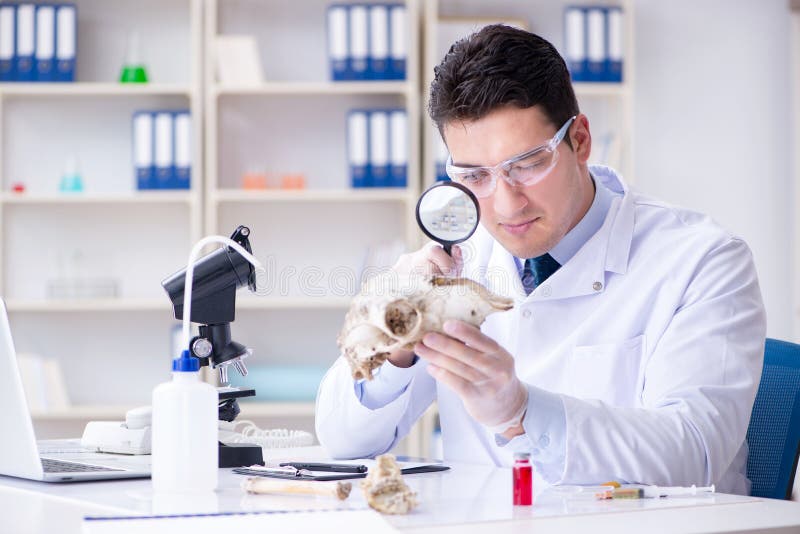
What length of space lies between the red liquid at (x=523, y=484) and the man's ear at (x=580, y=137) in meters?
0.69

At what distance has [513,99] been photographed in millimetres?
1555

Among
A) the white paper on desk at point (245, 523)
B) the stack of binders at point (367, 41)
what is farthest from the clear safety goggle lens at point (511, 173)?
the stack of binders at point (367, 41)

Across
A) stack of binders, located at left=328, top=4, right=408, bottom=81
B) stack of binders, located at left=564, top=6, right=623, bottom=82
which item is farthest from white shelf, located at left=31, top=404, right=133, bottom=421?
stack of binders, located at left=564, top=6, right=623, bottom=82

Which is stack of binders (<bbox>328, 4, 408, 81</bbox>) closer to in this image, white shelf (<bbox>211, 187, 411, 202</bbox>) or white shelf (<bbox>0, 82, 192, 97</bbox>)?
white shelf (<bbox>211, 187, 411, 202</bbox>)

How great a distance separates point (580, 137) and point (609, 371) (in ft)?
1.33

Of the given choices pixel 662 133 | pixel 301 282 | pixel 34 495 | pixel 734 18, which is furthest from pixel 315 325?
pixel 34 495

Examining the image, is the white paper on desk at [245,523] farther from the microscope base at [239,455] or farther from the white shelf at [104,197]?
the white shelf at [104,197]

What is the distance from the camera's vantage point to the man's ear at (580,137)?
165 cm

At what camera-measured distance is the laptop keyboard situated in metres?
1.39

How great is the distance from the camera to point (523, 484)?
45.1 inches

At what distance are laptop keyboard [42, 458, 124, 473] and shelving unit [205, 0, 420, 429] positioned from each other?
8.09ft

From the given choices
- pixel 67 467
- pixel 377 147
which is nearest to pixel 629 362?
pixel 67 467

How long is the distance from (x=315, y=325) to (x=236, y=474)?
8.62ft

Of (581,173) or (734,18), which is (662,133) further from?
(581,173)
